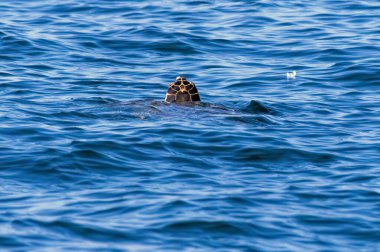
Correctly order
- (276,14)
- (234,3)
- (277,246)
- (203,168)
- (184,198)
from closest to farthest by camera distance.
Answer: (277,246) < (184,198) < (203,168) < (276,14) < (234,3)

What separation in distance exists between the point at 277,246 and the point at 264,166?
3.32 metres

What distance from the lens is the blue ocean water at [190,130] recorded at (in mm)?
11766

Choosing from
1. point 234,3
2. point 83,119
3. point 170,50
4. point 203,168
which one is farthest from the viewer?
point 234,3

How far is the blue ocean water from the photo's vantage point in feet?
38.6

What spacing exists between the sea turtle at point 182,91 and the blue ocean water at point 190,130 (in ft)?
1.49

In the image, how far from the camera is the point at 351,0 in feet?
101

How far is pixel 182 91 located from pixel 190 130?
2283 mm

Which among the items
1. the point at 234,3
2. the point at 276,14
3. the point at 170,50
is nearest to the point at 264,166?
the point at 170,50

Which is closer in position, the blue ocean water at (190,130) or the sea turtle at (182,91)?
the blue ocean water at (190,130)

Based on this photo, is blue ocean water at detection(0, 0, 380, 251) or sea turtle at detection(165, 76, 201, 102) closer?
blue ocean water at detection(0, 0, 380, 251)

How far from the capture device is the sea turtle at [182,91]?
1853 cm

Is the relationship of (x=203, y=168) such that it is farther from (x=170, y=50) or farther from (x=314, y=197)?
(x=170, y=50)

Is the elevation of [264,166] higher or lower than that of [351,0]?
lower

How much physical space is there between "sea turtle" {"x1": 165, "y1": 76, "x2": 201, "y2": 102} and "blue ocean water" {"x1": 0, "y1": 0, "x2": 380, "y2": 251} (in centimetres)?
46
